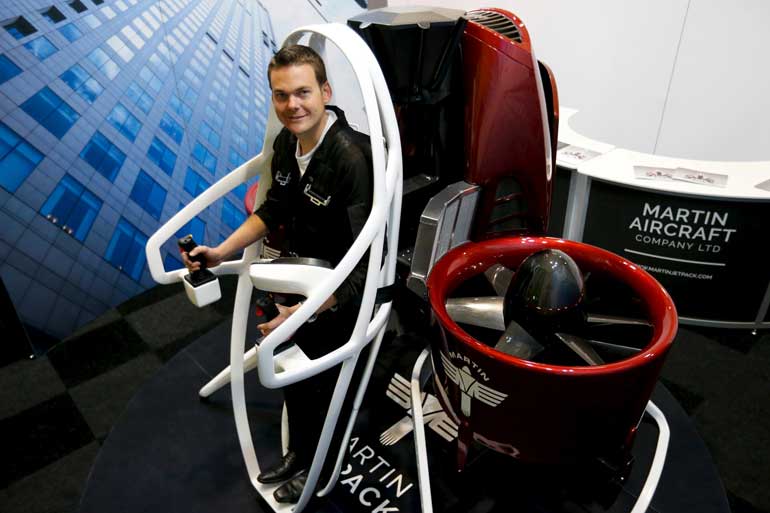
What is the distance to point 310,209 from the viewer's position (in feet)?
5.71

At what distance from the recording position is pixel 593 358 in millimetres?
1622

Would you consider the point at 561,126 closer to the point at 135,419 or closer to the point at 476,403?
the point at 476,403

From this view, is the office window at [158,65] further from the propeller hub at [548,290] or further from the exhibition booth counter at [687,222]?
the propeller hub at [548,290]

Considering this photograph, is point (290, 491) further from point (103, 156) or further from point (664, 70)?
point (664, 70)

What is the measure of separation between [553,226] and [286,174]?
197cm

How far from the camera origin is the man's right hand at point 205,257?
1.68 m

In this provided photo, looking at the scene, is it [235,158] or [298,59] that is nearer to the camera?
[298,59]

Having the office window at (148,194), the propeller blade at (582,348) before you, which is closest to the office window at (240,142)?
the office window at (148,194)

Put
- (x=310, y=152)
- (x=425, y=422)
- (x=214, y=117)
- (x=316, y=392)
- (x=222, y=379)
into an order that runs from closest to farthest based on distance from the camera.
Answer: (x=310, y=152), (x=316, y=392), (x=425, y=422), (x=222, y=379), (x=214, y=117)

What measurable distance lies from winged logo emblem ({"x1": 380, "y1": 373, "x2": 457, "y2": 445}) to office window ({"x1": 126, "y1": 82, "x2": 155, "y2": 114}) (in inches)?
85.8

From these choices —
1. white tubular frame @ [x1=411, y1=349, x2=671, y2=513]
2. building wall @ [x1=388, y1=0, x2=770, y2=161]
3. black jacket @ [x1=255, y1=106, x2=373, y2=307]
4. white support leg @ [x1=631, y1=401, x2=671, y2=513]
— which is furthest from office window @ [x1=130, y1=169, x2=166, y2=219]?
building wall @ [x1=388, y1=0, x2=770, y2=161]

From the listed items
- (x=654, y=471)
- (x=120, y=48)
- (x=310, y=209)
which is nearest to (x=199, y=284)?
(x=310, y=209)

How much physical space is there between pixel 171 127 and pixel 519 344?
2604mm

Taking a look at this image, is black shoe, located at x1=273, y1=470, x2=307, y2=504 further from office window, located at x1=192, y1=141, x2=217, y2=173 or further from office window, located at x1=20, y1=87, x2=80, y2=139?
office window, located at x1=192, y1=141, x2=217, y2=173
